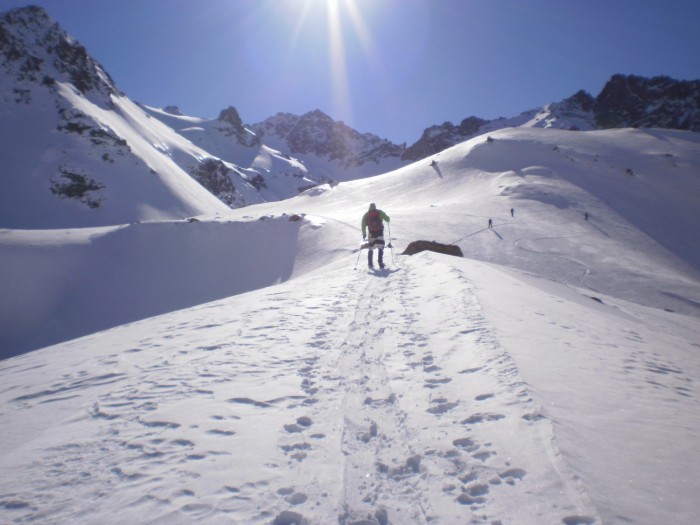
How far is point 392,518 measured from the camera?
2.66 meters

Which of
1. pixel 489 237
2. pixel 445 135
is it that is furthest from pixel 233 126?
pixel 489 237

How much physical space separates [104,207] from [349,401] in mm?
43671

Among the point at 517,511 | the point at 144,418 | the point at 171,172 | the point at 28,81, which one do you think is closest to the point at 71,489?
the point at 144,418

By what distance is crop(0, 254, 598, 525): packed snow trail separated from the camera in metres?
2.69

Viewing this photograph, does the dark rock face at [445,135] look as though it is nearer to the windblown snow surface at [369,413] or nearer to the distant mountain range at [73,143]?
the distant mountain range at [73,143]

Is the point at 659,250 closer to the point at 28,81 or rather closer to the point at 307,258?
the point at 307,258

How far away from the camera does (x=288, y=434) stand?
11.7ft

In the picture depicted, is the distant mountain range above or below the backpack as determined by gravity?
above

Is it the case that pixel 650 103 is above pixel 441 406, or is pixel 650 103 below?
above

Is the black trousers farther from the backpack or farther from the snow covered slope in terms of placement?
the snow covered slope

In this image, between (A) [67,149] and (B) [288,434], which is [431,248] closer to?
(B) [288,434]

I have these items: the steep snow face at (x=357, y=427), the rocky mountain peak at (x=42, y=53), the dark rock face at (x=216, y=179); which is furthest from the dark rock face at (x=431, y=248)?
the dark rock face at (x=216, y=179)

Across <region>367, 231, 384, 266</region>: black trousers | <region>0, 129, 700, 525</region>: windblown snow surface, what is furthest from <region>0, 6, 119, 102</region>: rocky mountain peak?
<region>0, 129, 700, 525</region>: windblown snow surface

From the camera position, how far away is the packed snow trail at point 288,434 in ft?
8.84
